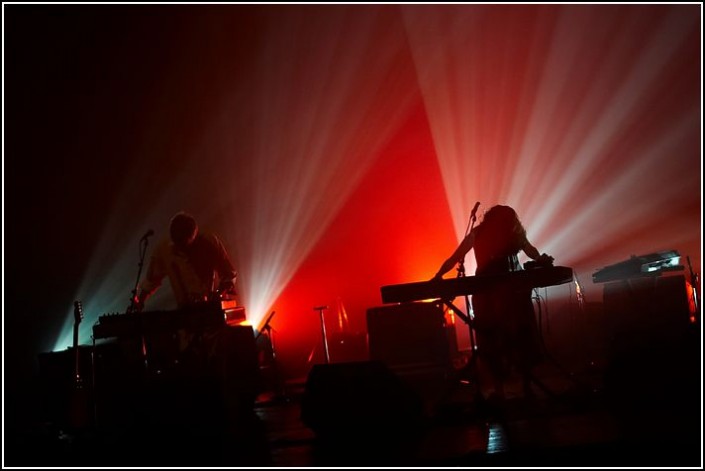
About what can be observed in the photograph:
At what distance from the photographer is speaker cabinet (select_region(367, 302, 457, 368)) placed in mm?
4938

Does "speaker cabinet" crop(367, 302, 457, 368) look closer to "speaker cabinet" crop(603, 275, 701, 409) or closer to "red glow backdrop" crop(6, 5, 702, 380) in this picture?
"speaker cabinet" crop(603, 275, 701, 409)

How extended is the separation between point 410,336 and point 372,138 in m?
2.57

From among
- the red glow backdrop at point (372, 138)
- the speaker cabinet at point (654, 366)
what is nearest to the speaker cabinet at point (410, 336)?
the speaker cabinet at point (654, 366)

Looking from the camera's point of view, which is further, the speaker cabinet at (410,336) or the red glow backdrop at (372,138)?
the red glow backdrop at (372,138)

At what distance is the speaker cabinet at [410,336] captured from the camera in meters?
4.94

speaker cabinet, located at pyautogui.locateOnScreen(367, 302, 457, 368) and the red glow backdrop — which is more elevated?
the red glow backdrop

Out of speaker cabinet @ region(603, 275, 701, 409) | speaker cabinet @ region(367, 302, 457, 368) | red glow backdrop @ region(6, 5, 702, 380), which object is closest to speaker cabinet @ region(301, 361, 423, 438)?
speaker cabinet @ region(603, 275, 701, 409)

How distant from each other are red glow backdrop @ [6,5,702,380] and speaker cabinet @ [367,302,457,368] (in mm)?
1857

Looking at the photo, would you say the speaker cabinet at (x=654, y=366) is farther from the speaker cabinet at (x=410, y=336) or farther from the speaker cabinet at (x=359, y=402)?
the speaker cabinet at (x=410, y=336)

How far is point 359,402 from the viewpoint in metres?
3.24

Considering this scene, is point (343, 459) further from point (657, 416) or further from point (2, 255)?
point (2, 255)

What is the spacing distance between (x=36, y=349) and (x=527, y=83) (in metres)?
5.48

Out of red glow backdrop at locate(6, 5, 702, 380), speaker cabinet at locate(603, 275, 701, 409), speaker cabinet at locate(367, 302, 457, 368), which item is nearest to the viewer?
speaker cabinet at locate(603, 275, 701, 409)

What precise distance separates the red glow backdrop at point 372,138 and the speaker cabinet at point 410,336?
6.09 ft
